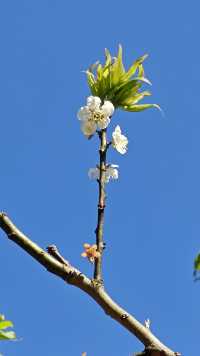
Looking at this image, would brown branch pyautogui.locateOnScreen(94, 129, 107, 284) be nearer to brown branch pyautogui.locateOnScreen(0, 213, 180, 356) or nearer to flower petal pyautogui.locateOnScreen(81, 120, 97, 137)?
brown branch pyautogui.locateOnScreen(0, 213, 180, 356)

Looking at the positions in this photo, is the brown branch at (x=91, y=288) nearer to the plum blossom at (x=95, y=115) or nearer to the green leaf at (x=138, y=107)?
the plum blossom at (x=95, y=115)

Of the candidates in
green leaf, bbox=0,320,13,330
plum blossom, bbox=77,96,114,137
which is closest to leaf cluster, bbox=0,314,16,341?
green leaf, bbox=0,320,13,330

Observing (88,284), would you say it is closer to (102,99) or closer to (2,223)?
(2,223)

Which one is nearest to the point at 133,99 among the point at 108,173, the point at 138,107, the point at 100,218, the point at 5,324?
the point at 138,107

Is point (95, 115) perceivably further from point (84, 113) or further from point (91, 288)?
point (91, 288)

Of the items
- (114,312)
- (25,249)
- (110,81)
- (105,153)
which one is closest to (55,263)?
(25,249)

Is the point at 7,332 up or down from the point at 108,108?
down
